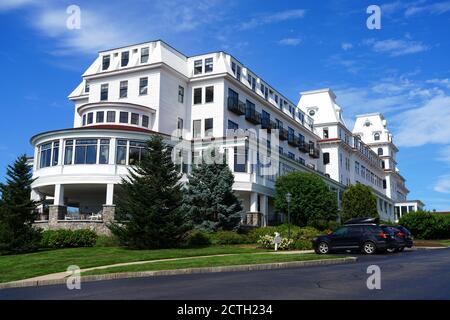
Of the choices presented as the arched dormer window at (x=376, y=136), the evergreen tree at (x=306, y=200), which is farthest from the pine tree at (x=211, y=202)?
the arched dormer window at (x=376, y=136)

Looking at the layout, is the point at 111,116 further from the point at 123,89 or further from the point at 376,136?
the point at 376,136

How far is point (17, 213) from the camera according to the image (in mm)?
29688

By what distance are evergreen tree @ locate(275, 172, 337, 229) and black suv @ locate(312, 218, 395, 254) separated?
1512 centimetres

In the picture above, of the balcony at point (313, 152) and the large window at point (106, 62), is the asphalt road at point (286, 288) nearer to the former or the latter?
the large window at point (106, 62)

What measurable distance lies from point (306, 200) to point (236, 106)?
498 inches

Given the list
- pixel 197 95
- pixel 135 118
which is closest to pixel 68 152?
pixel 135 118

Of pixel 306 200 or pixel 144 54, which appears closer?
pixel 306 200

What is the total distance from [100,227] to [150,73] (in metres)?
17.4

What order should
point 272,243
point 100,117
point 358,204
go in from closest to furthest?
point 272,243, point 100,117, point 358,204

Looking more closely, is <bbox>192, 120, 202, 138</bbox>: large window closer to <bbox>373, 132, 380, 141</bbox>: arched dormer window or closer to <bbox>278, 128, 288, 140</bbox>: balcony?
<bbox>278, 128, 288, 140</bbox>: balcony

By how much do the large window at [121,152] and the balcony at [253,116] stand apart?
1550 cm

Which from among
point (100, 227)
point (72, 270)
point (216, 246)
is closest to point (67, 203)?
point (100, 227)

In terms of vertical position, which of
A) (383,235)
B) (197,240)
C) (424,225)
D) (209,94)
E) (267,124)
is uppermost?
(209,94)

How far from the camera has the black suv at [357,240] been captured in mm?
25453
